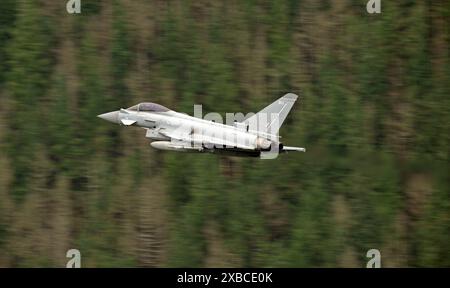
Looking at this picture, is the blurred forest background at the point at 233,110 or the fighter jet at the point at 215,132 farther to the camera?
the blurred forest background at the point at 233,110

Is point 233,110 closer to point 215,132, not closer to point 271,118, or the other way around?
point 271,118

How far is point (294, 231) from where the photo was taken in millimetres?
32125

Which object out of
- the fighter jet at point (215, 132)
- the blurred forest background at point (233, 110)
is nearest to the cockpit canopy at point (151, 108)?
the fighter jet at point (215, 132)

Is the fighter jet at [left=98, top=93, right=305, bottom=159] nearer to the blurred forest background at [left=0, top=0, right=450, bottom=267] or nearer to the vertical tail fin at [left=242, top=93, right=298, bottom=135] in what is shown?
the vertical tail fin at [left=242, top=93, right=298, bottom=135]

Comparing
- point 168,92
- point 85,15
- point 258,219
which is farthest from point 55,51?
point 258,219

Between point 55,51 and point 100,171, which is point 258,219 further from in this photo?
point 55,51

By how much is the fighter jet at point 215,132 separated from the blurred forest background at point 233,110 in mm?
4214

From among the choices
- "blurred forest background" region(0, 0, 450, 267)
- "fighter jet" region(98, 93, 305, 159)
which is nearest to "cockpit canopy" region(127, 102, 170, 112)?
"fighter jet" region(98, 93, 305, 159)

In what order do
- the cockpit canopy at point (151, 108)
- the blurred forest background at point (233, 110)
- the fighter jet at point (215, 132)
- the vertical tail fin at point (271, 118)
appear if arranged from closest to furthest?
the fighter jet at point (215, 132), the vertical tail fin at point (271, 118), the cockpit canopy at point (151, 108), the blurred forest background at point (233, 110)

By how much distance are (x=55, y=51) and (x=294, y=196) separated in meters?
8.60

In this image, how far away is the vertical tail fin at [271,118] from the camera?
26391 millimetres

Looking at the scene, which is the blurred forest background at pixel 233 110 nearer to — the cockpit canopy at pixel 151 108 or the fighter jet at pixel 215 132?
the cockpit canopy at pixel 151 108

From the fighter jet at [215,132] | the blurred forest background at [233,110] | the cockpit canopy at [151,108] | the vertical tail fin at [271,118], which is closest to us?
the fighter jet at [215,132]
